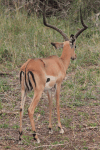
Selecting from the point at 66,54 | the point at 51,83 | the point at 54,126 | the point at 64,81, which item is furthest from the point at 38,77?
the point at 64,81

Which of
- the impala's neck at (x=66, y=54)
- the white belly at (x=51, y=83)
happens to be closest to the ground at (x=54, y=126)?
the white belly at (x=51, y=83)

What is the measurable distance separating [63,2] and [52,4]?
0.55 meters

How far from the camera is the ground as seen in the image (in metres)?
3.73

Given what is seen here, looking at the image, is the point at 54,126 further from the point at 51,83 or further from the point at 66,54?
the point at 66,54

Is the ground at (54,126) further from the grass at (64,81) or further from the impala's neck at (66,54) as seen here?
the impala's neck at (66,54)

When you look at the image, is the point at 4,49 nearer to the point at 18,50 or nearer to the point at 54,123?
the point at 18,50

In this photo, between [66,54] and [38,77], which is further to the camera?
[66,54]

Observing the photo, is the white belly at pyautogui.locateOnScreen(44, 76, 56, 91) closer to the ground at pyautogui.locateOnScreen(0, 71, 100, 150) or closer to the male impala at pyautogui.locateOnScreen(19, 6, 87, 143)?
the male impala at pyautogui.locateOnScreen(19, 6, 87, 143)

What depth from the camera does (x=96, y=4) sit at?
10125 millimetres

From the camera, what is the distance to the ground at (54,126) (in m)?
3.73

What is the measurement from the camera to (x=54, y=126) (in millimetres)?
4402

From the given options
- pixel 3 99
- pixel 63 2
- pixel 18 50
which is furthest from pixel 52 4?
pixel 3 99

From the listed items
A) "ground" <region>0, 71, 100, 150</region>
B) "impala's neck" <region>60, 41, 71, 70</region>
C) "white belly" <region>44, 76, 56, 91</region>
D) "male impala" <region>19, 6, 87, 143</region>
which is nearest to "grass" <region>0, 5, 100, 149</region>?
"ground" <region>0, 71, 100, 150</region>

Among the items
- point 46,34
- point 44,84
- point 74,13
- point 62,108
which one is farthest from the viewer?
point 74,13
